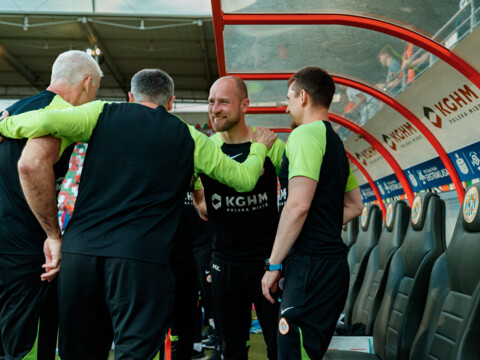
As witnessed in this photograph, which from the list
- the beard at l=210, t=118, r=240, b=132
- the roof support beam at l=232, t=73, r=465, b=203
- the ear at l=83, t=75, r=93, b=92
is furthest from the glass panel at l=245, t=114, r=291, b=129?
the ear at l=83, t=75, r=93, b=92

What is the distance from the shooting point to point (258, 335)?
579 cm

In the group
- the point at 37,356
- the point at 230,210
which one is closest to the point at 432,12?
the point at 230,210

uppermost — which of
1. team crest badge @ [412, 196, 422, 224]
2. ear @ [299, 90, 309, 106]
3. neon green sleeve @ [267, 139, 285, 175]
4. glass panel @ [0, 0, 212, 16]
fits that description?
glass panel @ [0, 0, 212, 16]

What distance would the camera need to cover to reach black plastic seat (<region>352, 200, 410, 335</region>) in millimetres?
3756

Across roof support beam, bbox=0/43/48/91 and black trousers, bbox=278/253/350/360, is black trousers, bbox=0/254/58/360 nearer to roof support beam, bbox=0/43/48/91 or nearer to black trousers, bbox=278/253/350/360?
black trousers, bbox=278/253/350/360

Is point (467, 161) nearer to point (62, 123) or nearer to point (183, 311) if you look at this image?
point (183, 311)

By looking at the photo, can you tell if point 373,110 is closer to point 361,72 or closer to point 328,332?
point 361,72

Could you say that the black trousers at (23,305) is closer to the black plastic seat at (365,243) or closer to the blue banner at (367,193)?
the black plastic seat at (365,243)

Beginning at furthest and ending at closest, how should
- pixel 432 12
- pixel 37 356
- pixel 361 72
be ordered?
1. pixel 361 72
2. pixel 432 12
3. pixel 37 356

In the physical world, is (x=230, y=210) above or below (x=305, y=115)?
below

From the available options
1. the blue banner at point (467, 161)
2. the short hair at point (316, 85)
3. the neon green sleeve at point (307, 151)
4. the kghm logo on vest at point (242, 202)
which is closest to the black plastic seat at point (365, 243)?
the blue banner at point (467, 161)

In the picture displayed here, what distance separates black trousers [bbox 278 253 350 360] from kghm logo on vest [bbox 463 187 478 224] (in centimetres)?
64

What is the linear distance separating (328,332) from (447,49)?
2643 mm

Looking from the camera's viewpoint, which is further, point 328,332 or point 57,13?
point 57,13
